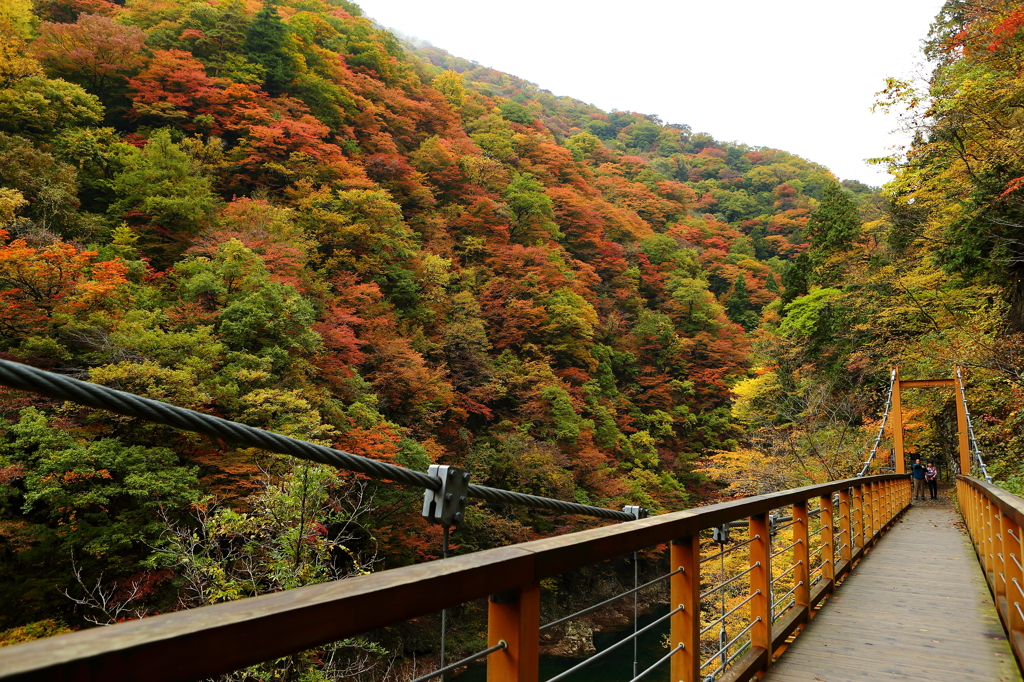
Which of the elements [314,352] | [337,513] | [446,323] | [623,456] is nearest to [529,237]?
[446,323]

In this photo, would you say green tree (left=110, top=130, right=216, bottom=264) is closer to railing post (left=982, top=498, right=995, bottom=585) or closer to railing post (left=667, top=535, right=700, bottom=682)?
railing post (left=667, top=535, right=700, bottom=682)

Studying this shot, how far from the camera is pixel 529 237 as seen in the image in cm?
2453

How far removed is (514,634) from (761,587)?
2097 millimetres

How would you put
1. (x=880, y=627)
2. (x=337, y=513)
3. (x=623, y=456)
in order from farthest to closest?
(x=623, y=456) → (x=337, y=513) → (x=880, y=627)

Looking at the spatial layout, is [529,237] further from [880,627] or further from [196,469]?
[880,627]

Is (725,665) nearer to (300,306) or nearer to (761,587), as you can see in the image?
(761,587)

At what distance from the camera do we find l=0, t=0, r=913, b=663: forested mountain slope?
8.34 m

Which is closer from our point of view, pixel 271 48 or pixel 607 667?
pixel 607 667

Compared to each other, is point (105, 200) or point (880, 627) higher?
point (105, 200)

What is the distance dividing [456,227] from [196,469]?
14957 mm

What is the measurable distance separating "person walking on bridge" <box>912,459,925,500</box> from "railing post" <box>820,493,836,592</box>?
11.3 metres

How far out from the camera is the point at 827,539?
4129 mm

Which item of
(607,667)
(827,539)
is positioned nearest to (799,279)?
Result: (607,667)

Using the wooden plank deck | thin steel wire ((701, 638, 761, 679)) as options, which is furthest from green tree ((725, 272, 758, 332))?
thin steel wire ((701, 638, 761, 679))
